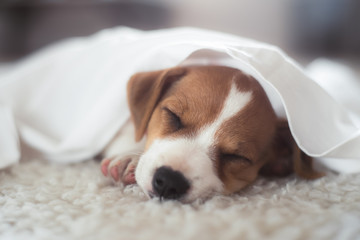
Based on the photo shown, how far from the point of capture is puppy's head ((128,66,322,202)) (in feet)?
4.16

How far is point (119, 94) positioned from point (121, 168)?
39 cm

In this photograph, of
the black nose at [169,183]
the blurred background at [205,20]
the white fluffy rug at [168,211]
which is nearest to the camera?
the white fluffy rug at [168,211]

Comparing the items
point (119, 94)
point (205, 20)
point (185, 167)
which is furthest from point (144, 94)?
point (205, 20)

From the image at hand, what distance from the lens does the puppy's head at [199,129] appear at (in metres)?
1.27

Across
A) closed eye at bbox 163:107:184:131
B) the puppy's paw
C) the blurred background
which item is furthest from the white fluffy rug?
the blurred background

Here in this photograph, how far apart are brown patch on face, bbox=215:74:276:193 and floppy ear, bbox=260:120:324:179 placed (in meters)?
0.09

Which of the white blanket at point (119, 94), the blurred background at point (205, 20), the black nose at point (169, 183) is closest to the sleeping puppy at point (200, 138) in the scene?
the black nose at point (169, 183)

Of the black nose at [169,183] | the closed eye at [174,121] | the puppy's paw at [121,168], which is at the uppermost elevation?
the closed eye at [174,121]

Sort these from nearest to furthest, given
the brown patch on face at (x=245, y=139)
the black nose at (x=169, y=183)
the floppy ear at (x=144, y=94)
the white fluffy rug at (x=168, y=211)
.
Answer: the white fluffy rug at (x=168, y=211), the black nose at (x=169, y=183), the brown patch on face at (x=245, y=139), the floppy ear at (x=144, y=94)

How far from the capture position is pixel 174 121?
1447 millimetres

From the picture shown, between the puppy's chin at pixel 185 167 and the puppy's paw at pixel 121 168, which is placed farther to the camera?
the puppy's paw at pixel 121 168

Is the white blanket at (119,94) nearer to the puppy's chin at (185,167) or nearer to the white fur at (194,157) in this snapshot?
the white fur at (194,157)

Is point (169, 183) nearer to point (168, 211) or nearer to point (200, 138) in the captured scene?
point (168, 211)

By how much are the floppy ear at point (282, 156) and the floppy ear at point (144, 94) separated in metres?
0.53
